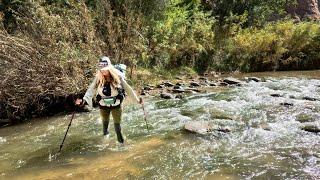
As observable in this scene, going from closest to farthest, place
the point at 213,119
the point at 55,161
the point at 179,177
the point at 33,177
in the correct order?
1. the point at 179,177
2. the point at 33,177
3. the point at 55,161
4. the point at 213,119

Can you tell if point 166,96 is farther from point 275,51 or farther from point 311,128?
point 275,51

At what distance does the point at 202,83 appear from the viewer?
1656 centimetres

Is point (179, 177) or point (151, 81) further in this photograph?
point (151, 81)

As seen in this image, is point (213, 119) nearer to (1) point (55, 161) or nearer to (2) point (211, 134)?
(2) point (211, 134)

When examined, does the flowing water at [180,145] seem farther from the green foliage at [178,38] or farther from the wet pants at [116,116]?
the green foliage at [178,38]

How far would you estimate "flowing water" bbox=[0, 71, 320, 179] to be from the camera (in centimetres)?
742

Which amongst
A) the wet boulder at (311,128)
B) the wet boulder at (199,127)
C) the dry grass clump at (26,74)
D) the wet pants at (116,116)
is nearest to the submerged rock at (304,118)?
the wet boulder at (311,128)

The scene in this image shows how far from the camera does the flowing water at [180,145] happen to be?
7.42 m

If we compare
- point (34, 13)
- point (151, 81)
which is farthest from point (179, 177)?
point (151, 81)

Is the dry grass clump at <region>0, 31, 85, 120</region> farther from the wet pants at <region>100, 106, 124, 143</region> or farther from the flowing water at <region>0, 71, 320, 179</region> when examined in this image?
the wet pants at <region>100, 106, 124, 143</region>

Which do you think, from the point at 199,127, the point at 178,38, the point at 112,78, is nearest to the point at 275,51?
the point at 178,38

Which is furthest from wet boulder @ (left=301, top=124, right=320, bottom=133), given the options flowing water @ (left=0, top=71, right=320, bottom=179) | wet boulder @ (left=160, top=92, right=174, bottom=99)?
wet boulder @ (left=160, top=92, right=174, bottom=99)

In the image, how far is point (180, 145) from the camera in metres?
8.77

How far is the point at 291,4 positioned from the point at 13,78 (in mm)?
21153
